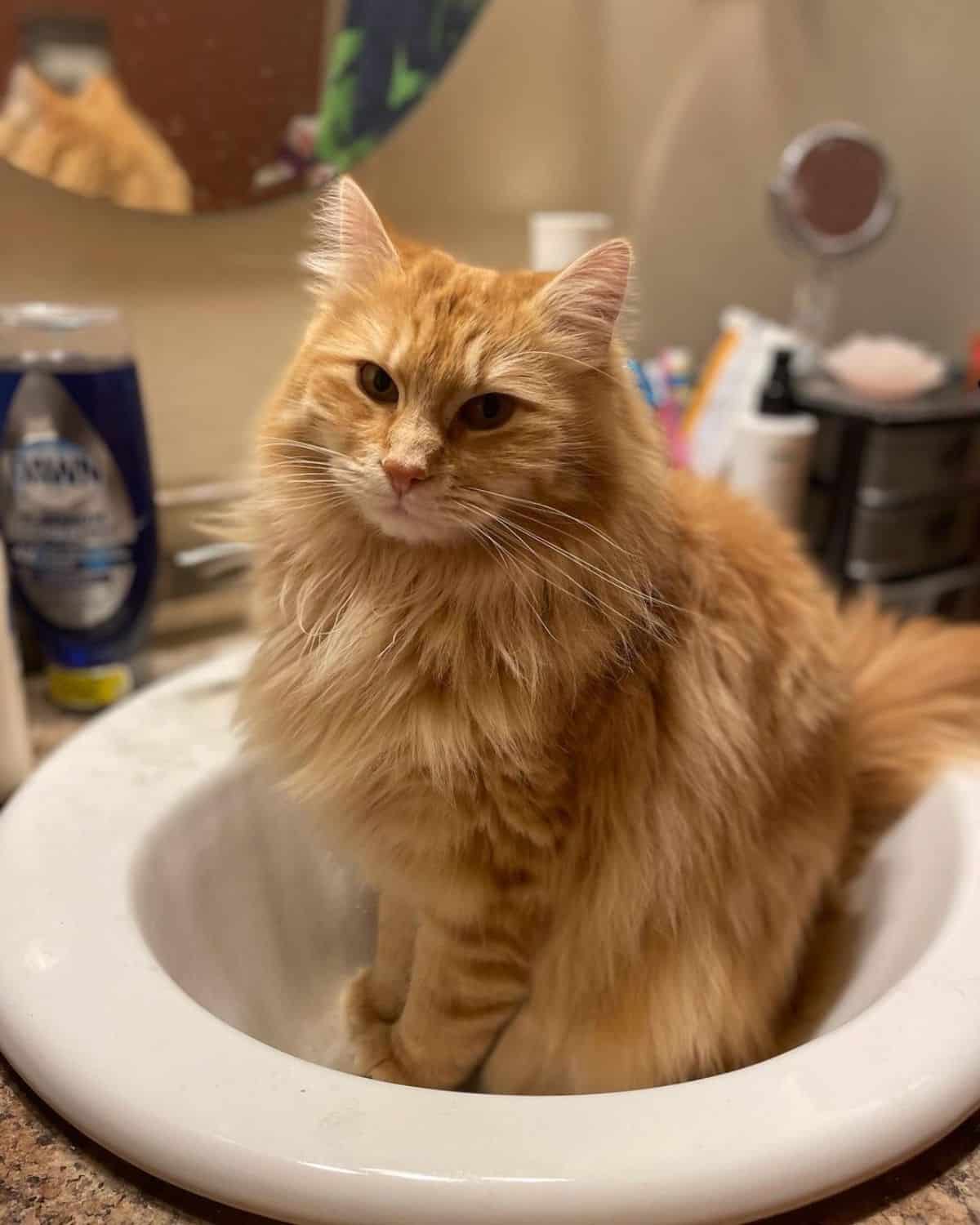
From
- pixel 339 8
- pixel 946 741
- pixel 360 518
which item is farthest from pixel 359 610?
pixel 339 8

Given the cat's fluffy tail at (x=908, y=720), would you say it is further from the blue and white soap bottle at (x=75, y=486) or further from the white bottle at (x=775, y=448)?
the blue and white soap bottle at (x=75, y=486)

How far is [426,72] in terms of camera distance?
138 centimetres

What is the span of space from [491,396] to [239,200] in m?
0.77

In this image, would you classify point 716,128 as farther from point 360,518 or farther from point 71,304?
point 360,518

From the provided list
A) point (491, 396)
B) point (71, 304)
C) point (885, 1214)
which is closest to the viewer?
point (885, 1214)

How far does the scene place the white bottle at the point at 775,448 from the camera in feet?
4.91

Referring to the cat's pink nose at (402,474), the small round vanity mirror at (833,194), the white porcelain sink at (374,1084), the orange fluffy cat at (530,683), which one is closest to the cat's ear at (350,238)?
the orange fluffy cat at (530,683)

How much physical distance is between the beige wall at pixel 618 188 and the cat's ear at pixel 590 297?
766 millimetres

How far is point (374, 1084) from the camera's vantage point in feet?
2.15

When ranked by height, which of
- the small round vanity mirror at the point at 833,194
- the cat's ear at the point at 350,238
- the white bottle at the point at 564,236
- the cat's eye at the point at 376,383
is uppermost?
the small round vanity mirror at the point at 833,194

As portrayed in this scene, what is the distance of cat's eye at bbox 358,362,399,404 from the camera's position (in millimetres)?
767

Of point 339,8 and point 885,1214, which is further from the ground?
point 339,8

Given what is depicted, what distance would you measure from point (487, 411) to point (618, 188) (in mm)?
1060

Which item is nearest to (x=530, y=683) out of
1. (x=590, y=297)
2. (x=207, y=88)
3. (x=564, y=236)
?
(x=590, y=297)
